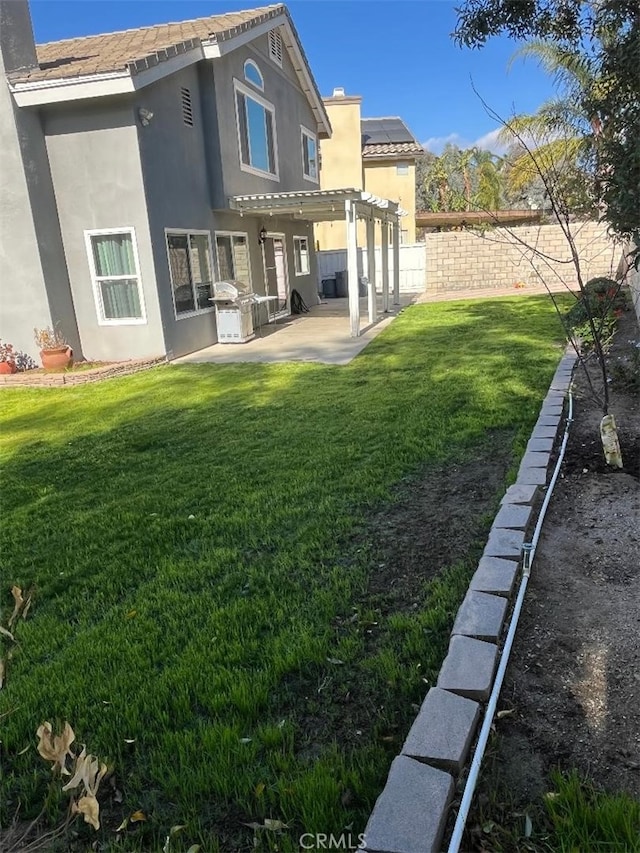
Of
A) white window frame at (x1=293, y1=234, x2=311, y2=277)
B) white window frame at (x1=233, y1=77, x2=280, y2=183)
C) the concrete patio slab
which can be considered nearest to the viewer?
the concrete patio slab

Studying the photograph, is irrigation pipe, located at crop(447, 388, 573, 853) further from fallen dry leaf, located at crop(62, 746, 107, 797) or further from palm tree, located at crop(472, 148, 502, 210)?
palm tree, located at crop(472, 148, 502, 210)

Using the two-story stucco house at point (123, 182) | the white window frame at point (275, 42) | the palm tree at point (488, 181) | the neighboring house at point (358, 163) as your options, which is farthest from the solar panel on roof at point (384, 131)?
the two-story stucco house at point (123, 182)

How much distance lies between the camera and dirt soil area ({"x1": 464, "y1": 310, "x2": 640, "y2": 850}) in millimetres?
1933

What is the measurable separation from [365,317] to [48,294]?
7827mm

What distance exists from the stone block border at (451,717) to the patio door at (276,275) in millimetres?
13178

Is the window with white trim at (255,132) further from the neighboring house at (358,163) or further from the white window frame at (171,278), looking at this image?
the neighboring house at (358,163)

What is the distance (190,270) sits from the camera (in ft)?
37.1

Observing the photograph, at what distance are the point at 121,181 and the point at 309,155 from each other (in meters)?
10.2

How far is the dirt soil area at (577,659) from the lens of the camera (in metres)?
1.93

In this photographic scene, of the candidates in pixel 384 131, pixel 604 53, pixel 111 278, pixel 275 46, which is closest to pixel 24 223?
pixel 111 278

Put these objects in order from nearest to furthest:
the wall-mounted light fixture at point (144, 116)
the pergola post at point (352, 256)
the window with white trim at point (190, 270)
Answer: the wall-mounted light fixture at point (144, 116) < the window with white trim at point (190, 270) < the pergola post at point (352, 256)

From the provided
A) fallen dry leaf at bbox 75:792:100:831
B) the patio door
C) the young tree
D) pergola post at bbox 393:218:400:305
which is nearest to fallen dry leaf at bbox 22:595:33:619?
fallen dry leaf at bbox 75:792:100:831

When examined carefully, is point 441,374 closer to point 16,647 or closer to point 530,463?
point 530,463

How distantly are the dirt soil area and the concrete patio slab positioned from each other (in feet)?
20.7
